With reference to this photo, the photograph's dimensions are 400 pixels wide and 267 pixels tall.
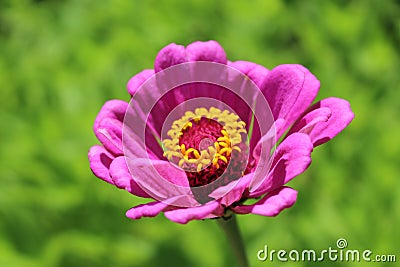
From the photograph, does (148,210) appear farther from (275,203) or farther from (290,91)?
(290,91)

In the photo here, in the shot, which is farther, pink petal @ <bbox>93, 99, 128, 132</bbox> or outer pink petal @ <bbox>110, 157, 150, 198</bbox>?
pink petal @ <bbox>93, 99, 128, 132</bbox>

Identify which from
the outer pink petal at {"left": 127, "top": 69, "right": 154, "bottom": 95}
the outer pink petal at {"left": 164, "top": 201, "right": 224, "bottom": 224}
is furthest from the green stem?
the outer pink petal at {"left": 127, "top": 69, "right": 154, "bottom": 95}

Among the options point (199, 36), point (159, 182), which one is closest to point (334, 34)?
point (199, 36)

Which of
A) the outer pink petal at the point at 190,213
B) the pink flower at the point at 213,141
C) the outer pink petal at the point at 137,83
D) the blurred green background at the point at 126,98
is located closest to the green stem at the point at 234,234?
the pink flower at the point at 213,141

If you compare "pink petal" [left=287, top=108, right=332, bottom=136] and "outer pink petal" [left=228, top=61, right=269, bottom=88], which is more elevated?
"outer pink petal" [left=228, top=61, right=269, bottom=88]

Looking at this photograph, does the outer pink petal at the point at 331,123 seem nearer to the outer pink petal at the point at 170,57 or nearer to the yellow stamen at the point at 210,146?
the yellow stamen at the point at 210,146

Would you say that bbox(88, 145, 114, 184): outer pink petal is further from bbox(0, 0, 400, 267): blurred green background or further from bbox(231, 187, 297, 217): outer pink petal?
bbox(0, 0, 400, 267): blurred green background

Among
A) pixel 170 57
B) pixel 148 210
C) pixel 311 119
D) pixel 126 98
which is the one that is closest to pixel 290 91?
pixel 311 119

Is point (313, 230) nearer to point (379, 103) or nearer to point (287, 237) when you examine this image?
point (287, 237)
